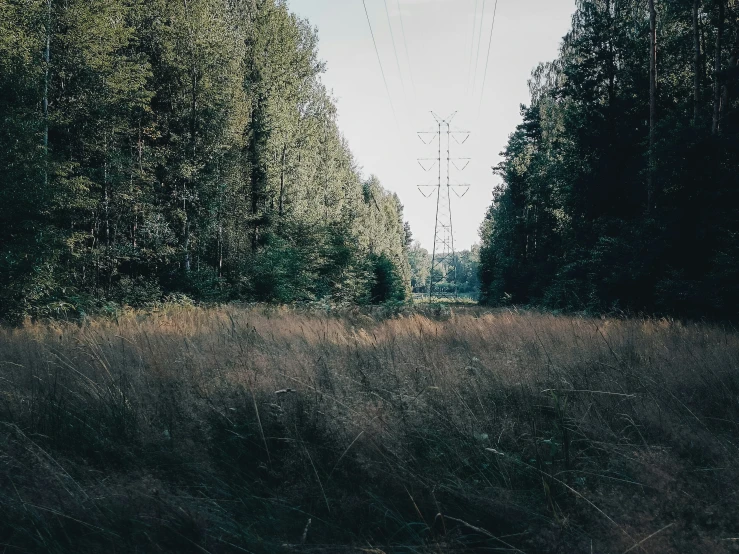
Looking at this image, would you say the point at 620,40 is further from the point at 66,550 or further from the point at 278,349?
the point at 66,550

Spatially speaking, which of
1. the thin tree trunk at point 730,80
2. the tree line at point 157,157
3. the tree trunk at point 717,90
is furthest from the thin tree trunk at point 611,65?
the tree line at point 157,157

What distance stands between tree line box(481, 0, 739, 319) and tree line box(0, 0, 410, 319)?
12.6 m

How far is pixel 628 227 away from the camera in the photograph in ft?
45.0

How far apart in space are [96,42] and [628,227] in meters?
18.7

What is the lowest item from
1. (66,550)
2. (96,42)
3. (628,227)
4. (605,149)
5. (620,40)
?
(66,550)

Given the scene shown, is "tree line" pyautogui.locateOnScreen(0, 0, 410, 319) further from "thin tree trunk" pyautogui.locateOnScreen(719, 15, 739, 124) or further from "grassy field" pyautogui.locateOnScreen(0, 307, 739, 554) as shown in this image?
"thin tree trunk" pyautogui.locateOnScreen(719, 15, 739, 124)

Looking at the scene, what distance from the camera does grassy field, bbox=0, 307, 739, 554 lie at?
6.23 ft

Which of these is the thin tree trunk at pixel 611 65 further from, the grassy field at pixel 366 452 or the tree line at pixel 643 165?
the grassy field at pixel 366 452

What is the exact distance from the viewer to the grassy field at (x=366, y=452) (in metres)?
1.90

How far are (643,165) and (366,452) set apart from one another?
19077mm

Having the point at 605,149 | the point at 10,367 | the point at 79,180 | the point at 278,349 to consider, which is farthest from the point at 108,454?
the point at 605,149

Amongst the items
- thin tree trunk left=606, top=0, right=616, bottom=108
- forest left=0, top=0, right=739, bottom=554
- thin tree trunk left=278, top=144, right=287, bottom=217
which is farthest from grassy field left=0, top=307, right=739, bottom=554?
thin tree trunk left=606, top=0, right=616, bottom=108

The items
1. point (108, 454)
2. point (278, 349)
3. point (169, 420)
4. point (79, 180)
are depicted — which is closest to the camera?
point (108, 454)

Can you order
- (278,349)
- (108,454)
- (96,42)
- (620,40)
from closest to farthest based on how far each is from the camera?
(108,454) < (278,349) < (96,42) < (620,40)
